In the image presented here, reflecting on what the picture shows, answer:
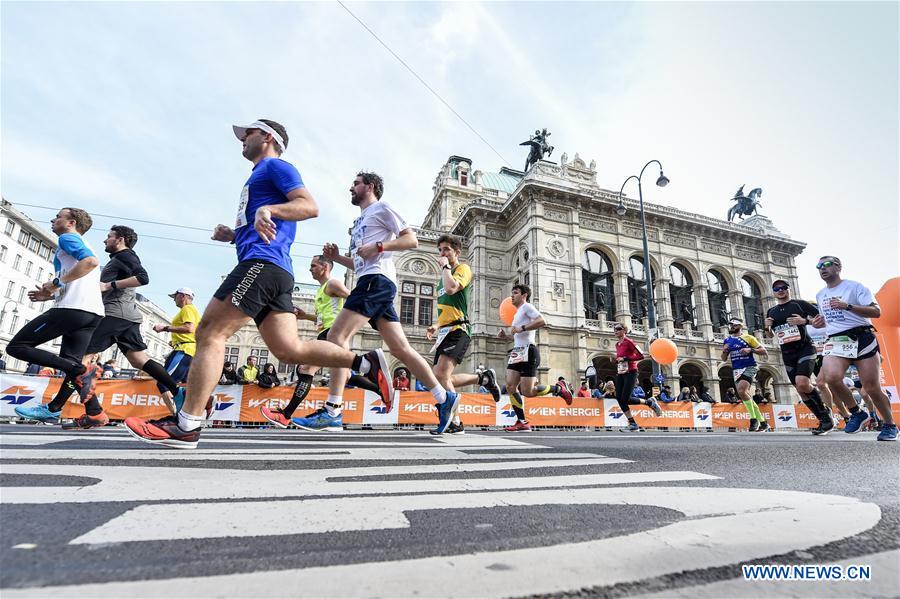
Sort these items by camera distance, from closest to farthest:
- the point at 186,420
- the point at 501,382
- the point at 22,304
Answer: the point at 186,420 → the point at 501,382 → the point at 22,304

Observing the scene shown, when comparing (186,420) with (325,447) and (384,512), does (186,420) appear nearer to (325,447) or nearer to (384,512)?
(325,447)

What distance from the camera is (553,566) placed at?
94 cm

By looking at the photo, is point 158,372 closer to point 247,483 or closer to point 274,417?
point 274,417

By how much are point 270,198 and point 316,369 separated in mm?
3307

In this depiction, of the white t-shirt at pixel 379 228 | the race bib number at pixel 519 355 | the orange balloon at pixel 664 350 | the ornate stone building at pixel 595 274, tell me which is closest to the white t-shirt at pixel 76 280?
the white t-shirt at pixel 379 228

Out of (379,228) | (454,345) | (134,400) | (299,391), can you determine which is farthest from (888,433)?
(134,400)

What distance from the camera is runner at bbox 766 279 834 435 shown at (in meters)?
6.63

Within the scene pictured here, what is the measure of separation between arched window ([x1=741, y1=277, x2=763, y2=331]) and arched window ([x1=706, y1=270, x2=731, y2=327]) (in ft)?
4.23

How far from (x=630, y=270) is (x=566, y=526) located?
28586 millimetres

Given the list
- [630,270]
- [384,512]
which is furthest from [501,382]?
[384,512]

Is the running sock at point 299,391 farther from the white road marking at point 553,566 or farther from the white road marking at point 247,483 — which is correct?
the white road marking at point 553,566

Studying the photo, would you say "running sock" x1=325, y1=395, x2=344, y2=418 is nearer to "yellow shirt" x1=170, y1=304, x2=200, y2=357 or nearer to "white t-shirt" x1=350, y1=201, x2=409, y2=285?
"white t-shirt" x1=350, y1=201, x2=409, y2=285

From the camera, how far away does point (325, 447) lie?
3133 mm

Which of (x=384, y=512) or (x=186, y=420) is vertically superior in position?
(x=186, y=420)
